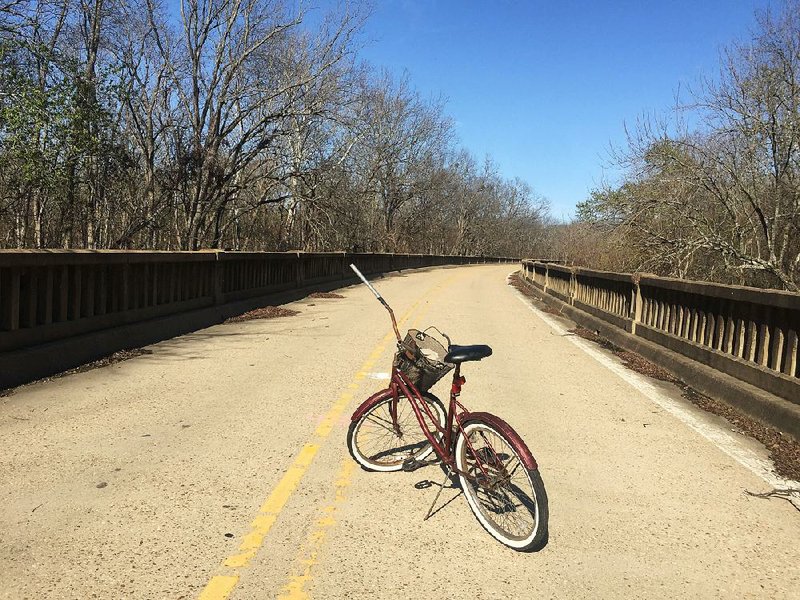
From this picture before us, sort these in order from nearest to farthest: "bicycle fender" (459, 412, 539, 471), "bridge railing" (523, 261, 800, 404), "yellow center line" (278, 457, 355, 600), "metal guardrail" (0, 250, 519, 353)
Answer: "yellow center line" (278, 457, 355, 600) < "bicycle fender" (459, 412, 539, 471) < "bridge railing" (523, 261, 800, 404) < "metal guardrail" (0, 250, 519, 353)

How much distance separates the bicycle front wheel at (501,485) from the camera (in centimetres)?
344

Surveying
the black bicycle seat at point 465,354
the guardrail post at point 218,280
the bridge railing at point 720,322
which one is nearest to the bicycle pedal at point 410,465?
the black bicycle seat at point 465,354

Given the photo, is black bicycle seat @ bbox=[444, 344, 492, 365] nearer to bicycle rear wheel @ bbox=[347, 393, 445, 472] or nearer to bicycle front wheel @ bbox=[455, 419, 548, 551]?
bicycle front wheel @ bbox=[455, 419, 548, 551]

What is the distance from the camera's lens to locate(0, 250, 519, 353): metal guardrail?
6.86 m

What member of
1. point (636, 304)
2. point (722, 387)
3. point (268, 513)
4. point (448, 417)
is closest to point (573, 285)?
point (636, 304)

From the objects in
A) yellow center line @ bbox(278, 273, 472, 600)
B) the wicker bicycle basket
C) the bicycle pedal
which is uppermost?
the wicker bicycle basket

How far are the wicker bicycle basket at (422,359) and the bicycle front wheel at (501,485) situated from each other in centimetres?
49

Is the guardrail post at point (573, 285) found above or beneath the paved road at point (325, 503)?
above

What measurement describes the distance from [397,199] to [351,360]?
4897cm

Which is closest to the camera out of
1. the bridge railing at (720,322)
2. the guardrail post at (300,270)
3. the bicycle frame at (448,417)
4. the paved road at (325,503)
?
the paved road at (325,503)

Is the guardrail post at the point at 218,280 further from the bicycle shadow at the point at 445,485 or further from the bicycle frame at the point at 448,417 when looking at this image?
the bicycle shadow at the point at 445,485

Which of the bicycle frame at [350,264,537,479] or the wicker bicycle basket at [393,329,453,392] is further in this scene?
the wicker bicycle basket at [393,329,453,392]

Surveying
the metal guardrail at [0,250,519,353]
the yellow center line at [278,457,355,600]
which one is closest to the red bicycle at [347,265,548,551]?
the yellow center line at [278,457,355,600]

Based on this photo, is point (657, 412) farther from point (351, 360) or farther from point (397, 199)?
point (397, 199)
